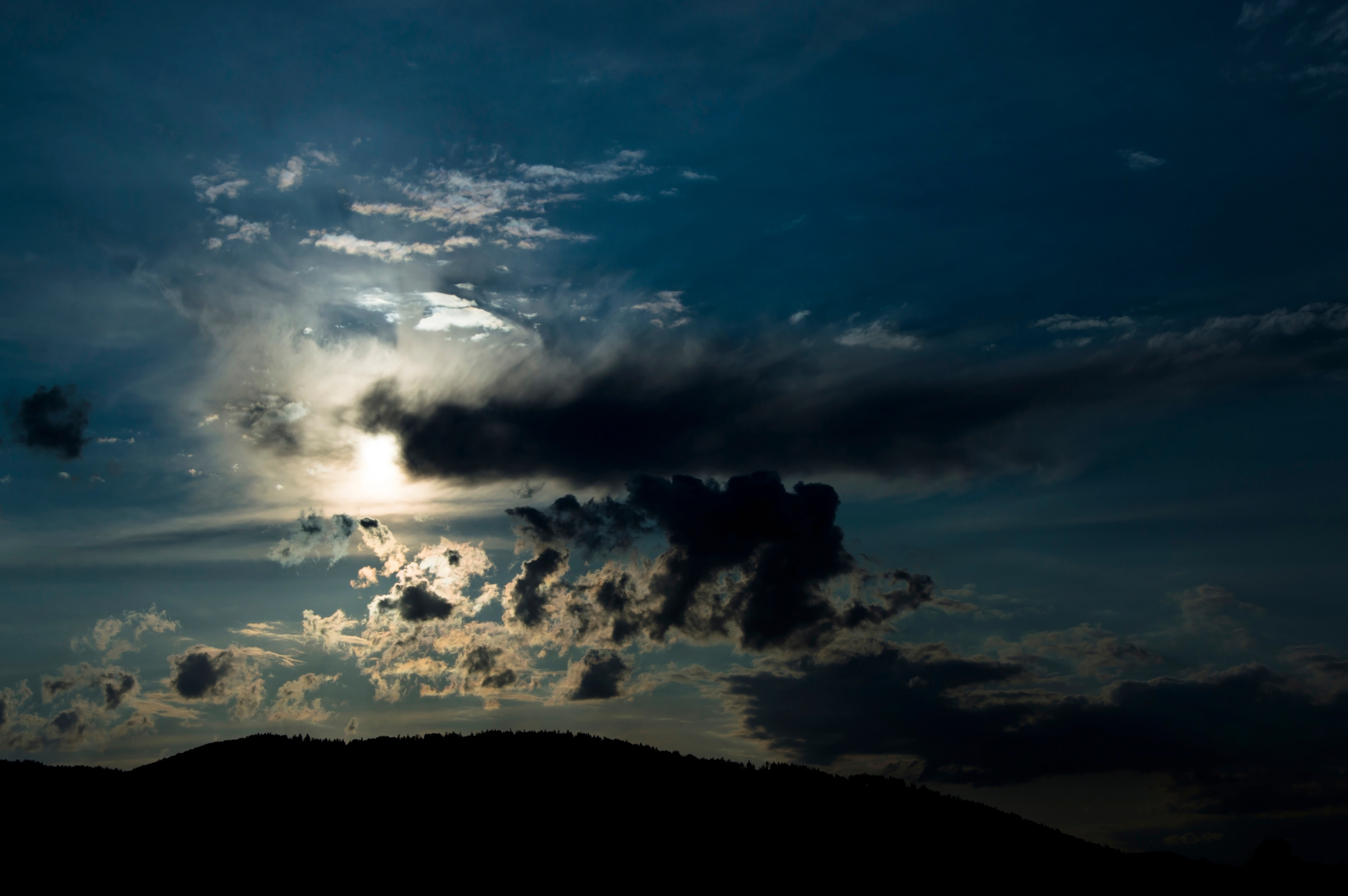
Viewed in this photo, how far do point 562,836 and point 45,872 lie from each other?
92.2 meters

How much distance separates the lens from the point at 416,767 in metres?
199

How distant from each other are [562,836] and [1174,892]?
145 m

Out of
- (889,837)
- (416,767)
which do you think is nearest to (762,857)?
(889,837)

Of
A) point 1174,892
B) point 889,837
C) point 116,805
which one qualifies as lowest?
point 1174,892

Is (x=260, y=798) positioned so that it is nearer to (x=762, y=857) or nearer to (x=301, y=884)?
(x=301, y=884)

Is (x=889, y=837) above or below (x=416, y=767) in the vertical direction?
below

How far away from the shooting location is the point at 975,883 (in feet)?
590

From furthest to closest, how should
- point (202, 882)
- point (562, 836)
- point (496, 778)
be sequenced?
point (496, 778), point (562, 836), point (202, 882)

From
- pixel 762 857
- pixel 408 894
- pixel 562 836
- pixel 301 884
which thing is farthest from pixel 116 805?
pixel 762 857

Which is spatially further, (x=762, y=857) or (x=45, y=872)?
(x=762, y=857)

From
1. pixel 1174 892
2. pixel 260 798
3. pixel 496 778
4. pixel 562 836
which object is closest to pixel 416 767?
pixel 496 778

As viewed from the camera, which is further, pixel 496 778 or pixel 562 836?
pixel 496 778

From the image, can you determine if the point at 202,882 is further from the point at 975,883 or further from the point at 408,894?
the point at 975,883

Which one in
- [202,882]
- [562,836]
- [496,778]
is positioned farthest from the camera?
[496,778]
